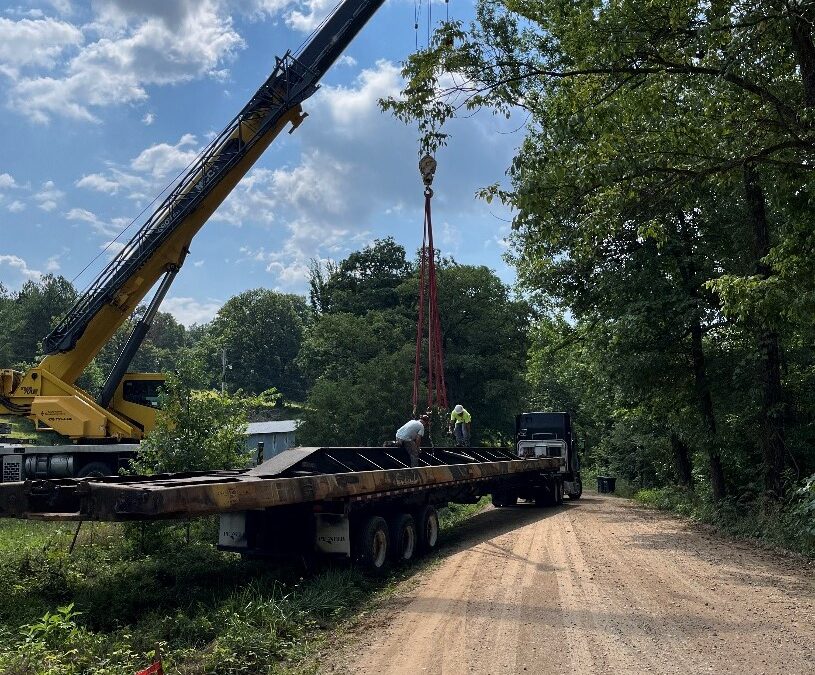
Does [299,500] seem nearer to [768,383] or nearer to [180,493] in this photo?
[180,493]

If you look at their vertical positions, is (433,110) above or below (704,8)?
below

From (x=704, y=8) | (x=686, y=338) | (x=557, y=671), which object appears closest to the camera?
(x=557, y=671)

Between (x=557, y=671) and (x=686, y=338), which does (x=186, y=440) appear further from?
(x=686, y=338)

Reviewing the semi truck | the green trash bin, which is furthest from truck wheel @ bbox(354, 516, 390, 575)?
the green trash bin

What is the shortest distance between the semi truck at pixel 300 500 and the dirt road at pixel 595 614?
95 centimetres

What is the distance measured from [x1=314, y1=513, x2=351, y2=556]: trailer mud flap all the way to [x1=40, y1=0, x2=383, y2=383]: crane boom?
1115cm

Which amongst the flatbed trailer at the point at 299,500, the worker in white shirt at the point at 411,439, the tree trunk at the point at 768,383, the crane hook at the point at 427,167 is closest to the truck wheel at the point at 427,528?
the flatbed trailer at the point at 299,500

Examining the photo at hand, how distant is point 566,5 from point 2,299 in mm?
83666

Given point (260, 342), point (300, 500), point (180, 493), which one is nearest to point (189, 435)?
point (300, 500)

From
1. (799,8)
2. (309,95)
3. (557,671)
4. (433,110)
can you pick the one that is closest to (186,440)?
(433,110)

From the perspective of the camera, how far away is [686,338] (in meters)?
17.8

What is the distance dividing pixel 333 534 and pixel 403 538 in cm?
187

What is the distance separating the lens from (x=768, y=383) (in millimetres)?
15477

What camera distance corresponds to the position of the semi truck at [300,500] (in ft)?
24.4
